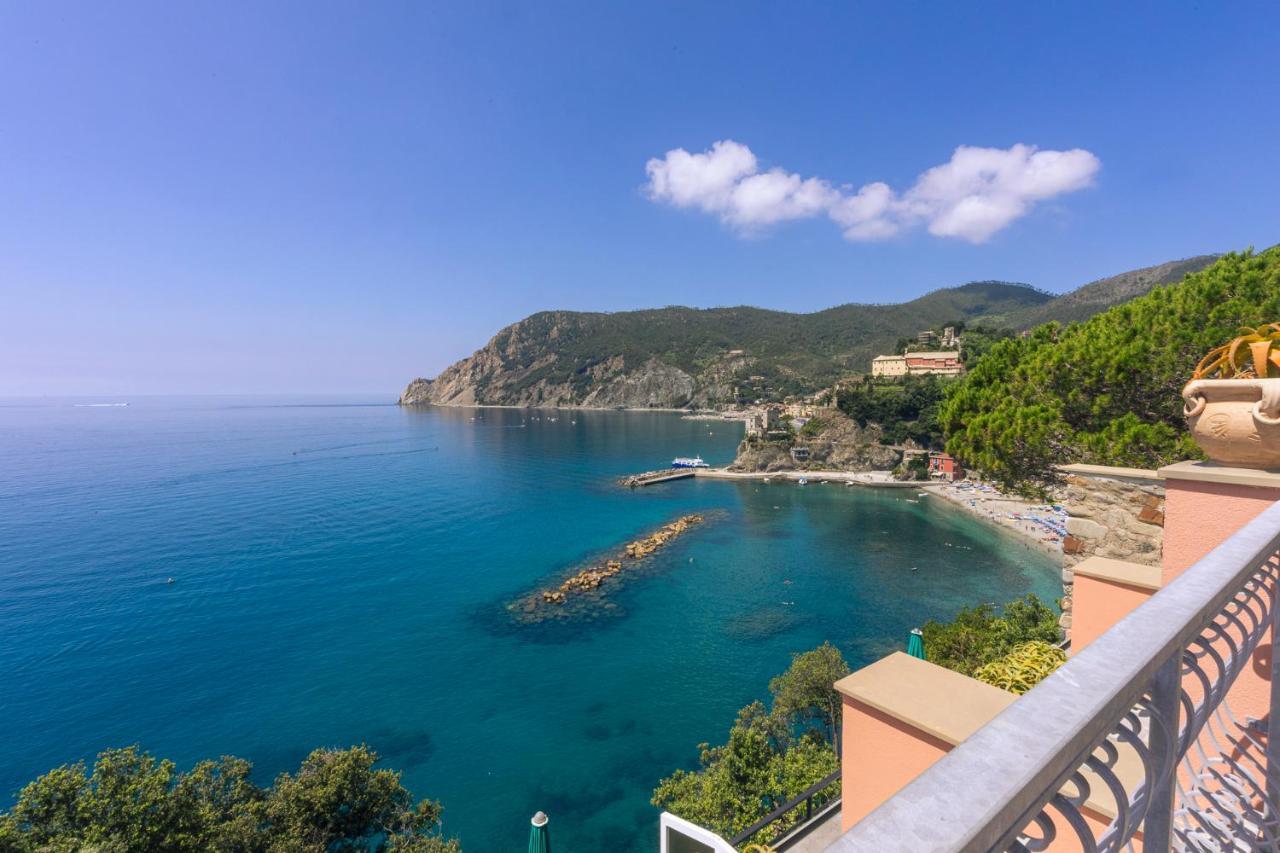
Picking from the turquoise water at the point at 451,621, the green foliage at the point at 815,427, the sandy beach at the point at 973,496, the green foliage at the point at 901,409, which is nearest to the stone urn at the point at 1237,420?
the turquoise water at the point at 451,621

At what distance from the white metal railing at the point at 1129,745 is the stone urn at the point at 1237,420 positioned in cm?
168

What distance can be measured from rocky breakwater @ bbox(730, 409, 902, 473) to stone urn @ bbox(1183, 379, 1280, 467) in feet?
179

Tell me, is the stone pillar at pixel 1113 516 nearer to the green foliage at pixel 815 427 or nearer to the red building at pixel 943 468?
the red building at pixel 943 468

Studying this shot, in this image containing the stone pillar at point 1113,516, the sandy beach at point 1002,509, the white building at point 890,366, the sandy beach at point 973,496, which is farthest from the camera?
the white building at point 890,366

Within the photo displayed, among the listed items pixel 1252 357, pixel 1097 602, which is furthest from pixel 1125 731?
pixel 1097 602

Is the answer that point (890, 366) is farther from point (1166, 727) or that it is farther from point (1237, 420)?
point (1166, 727)

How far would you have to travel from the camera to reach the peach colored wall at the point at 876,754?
11.6ft

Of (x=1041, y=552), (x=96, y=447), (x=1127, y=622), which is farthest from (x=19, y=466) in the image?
(x=1041, y=552)

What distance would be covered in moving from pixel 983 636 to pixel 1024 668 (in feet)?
30.8

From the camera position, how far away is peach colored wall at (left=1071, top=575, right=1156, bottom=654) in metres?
4.55

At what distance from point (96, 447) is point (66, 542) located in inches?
2419

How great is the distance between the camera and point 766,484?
5256 centimetres

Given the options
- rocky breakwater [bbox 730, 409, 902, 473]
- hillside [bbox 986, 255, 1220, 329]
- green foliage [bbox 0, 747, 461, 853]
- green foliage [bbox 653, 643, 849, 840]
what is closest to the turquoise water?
green foliage [bbox 653, 643, 849, 840]

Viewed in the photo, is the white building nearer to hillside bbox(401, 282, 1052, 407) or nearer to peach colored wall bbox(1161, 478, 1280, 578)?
hillside bbox(401, 282, 1052, 407)
